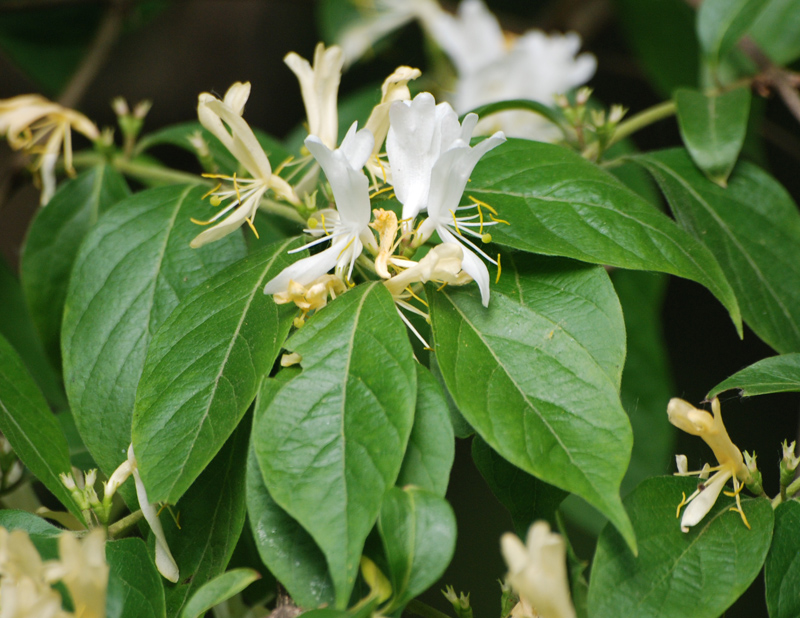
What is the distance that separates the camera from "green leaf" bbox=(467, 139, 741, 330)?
0.43 meters

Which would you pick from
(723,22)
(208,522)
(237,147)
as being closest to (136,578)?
(208,522)

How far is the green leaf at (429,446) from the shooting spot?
366 mm

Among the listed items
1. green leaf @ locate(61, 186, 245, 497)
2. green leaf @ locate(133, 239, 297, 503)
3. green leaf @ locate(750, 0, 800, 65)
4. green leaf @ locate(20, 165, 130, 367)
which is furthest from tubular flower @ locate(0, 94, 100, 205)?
green leaf @ locate(750, 0, 800, 65)

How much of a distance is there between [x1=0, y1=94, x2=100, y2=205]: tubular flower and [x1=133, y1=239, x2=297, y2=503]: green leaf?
0.29 m

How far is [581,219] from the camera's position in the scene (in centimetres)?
45

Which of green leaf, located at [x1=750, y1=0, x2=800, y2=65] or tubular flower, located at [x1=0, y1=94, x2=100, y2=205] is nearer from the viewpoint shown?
tubular flower, located at [x1=0, y1=94, x2=100, y2=205]

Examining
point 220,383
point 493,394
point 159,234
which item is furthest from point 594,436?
point 159,234

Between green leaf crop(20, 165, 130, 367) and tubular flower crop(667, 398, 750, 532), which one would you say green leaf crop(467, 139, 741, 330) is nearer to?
tubular flower crop(667, 398, 750, 532)

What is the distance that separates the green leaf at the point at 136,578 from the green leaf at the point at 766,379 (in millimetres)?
328

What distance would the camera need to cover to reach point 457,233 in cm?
43

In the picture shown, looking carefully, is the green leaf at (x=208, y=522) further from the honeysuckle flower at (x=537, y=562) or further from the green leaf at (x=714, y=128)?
the green leaf at (x=714, y=128)

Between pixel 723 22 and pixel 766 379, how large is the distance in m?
0.47

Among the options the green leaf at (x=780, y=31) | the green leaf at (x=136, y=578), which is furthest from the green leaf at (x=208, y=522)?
the green leaf at (x=780, y=31)

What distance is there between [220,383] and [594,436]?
0.65ft
